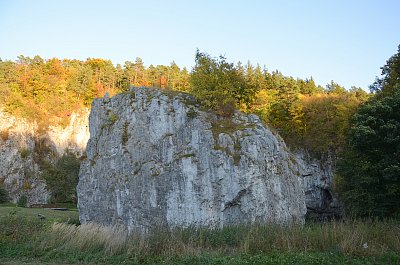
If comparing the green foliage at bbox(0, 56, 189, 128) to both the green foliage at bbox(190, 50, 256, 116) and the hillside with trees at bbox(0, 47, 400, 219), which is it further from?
the green foliage at bbox(190, 50, 256, 116)

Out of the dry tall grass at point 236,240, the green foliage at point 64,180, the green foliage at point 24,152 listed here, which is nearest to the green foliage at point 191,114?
the dry tall grass at point 236,240

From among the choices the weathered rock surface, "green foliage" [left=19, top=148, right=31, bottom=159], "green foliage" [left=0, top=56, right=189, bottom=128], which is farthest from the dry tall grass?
"green foliage" [left=19, top=148, right=31, bottom=159]

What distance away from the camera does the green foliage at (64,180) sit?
46.5m

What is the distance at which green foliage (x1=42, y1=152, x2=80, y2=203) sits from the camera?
46.5m

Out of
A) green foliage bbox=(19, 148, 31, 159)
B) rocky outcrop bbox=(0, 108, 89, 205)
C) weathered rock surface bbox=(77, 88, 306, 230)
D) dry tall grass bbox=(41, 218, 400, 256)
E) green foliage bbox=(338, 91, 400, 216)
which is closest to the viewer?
dry tall grass bbox=(41, 218, 400, 256)

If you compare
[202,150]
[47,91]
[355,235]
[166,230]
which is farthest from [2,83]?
[355,235]

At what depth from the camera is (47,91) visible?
59500mm

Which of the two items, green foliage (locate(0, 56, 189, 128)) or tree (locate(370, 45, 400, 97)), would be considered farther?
green foliage (locate(0, 56, 189, 128))

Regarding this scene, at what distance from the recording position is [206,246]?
32.7 ft

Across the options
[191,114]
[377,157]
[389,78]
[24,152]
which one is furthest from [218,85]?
[24,152]

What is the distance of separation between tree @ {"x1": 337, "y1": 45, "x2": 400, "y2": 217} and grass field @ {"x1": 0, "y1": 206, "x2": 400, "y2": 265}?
10.8 m

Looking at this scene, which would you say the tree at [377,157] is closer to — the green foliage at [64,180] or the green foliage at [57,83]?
the green foliage at [57,83]

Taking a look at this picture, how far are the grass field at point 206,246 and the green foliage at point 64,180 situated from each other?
3713 cm

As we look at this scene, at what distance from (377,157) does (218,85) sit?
36.3 feet
